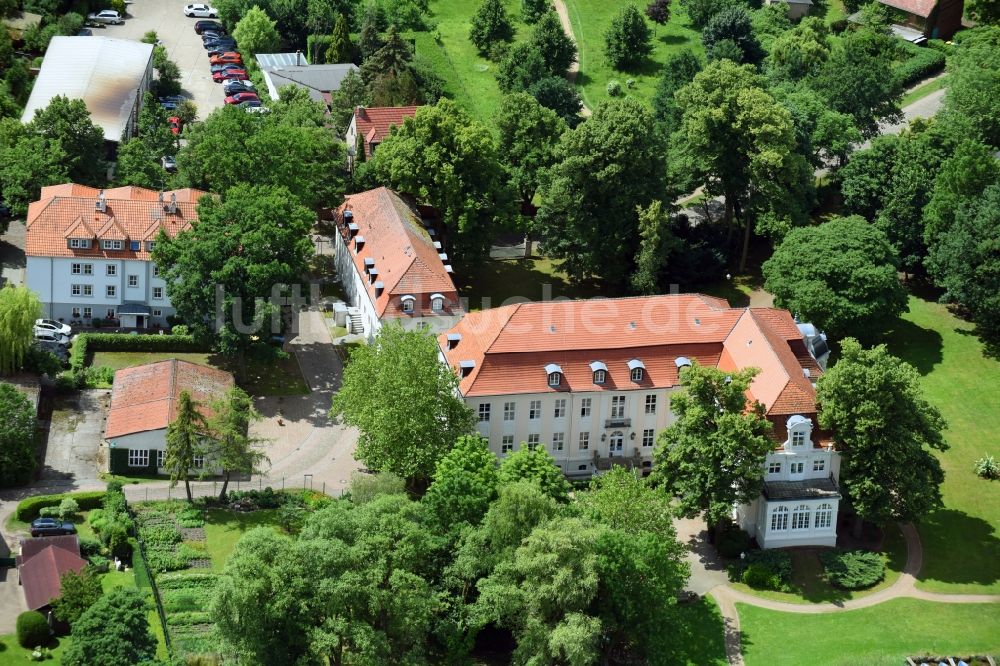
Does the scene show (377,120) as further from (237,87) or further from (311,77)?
(237,87)

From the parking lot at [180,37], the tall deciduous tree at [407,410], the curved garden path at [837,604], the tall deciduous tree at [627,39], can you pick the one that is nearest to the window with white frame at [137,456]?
the tall deciduous tree at [407,410]

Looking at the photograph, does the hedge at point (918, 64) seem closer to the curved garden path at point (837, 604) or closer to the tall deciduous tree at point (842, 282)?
the tall deciduous tree at point (842, 282)

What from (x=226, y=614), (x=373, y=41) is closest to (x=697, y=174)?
(x=373, y=41)

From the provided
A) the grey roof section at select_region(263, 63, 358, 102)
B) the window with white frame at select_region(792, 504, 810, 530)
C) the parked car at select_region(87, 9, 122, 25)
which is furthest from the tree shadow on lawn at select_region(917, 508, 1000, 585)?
the parked car at select_region(87, 9, 122, 25)

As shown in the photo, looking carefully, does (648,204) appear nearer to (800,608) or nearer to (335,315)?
(335,315)

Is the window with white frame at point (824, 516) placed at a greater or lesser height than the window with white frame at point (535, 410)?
lesser
